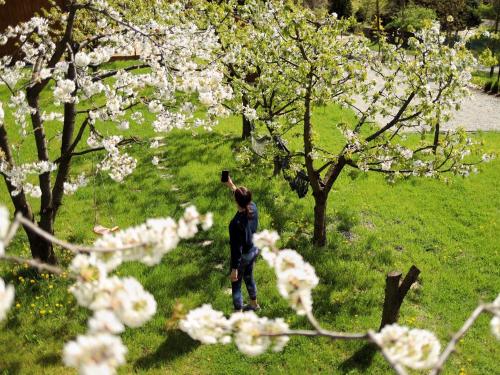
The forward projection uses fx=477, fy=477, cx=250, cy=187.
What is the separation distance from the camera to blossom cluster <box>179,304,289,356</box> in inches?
119

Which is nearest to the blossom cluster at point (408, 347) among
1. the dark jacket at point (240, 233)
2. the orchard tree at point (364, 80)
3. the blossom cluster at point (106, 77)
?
the dark jacket at point (240, 233)

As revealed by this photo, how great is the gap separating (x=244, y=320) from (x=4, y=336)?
472 cm

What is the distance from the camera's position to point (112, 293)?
2.51m

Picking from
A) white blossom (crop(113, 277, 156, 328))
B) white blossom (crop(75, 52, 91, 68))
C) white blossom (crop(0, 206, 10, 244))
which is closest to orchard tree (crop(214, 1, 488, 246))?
white blossom (crop(75, 52, 91, 68))

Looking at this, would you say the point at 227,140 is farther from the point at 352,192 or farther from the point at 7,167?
the point at 7,167

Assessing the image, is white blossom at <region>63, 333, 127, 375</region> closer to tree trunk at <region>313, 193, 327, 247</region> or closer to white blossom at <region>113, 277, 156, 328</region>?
white blossom at <region>113, 277, 156, 328</region>

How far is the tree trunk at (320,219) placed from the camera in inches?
334

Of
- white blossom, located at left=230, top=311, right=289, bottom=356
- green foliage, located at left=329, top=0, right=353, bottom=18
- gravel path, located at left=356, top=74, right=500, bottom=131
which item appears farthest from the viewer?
green foliage, located at left=329, top=0, right=353, bottom=18

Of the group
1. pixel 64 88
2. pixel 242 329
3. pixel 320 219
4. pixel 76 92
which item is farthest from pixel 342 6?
pixel 242 329

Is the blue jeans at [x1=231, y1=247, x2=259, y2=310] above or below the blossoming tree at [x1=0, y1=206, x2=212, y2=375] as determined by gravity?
below

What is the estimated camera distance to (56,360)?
19.7 feet

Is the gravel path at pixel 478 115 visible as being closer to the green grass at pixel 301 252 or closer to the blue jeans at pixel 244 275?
the green grass at pixel 301 252

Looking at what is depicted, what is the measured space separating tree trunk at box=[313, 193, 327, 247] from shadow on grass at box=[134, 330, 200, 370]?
326 cm

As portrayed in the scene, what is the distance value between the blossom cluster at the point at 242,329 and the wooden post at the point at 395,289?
3601 mm
